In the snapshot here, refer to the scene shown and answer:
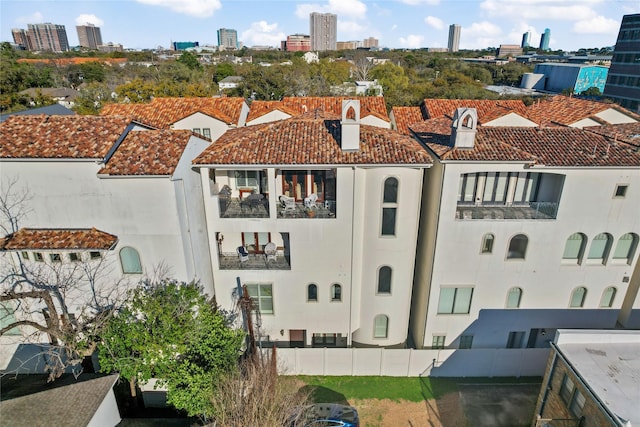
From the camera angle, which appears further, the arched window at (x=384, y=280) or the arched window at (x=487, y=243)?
the arched window at (x=384, y=280)

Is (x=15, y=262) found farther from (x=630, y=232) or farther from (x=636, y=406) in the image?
(x=630, y=232)

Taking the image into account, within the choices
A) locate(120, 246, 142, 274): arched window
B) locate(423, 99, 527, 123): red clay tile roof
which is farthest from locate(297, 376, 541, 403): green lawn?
locate(423, 99, 527, 123): red clay tile roof

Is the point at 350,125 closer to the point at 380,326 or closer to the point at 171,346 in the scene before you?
the point at 380,326

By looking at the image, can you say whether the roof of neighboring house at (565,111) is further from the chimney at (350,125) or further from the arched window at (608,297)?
the chimney at (350,125)

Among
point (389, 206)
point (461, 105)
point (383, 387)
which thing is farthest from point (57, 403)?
point (461, 105)

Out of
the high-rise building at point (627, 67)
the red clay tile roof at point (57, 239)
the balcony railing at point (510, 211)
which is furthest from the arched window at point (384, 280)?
the high-rise building at point (627, 67)

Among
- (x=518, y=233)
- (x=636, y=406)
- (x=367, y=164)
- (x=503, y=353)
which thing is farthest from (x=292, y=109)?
(x=636, y=406)
